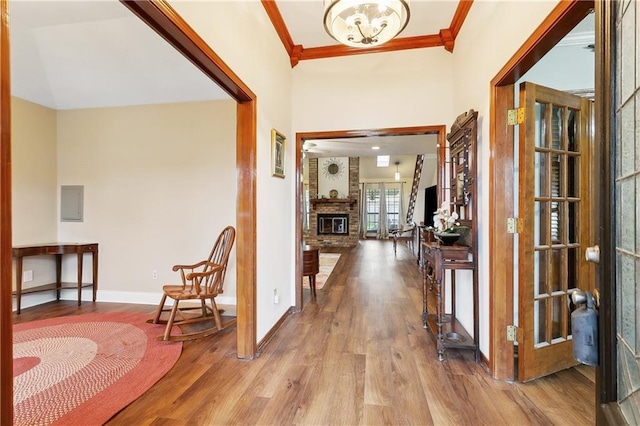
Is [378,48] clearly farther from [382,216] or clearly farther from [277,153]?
[382,216]

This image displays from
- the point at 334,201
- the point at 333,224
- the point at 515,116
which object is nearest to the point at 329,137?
the point at 515,116

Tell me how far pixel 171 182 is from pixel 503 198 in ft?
11.7

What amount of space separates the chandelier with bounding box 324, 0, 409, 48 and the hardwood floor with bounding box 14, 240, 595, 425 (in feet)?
7.37

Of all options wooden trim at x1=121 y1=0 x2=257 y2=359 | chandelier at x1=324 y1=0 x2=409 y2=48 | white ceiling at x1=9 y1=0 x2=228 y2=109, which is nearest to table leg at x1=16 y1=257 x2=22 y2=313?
white ceiling at x1=9 y1=0 x2=228 y2=109

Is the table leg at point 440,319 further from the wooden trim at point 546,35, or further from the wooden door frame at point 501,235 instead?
the wooden trim at point 546,35

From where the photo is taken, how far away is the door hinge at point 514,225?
1.83 meters

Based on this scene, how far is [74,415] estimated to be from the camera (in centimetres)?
152

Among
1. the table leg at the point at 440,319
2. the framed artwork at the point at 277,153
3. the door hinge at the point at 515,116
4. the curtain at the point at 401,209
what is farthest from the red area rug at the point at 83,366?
the curtain at the point at 401,209

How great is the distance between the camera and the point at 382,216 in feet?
35.8

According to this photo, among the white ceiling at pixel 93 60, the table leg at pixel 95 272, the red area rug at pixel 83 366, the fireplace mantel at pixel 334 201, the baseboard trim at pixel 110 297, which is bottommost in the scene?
the red area rug at pixel 83 366

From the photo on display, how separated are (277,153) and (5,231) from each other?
83.9 inches

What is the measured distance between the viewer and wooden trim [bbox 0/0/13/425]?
0.67m

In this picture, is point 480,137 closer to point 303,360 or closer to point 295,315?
point 303,360

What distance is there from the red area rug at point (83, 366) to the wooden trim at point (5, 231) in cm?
114
